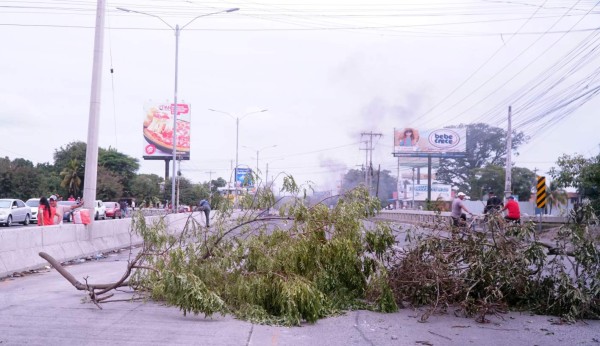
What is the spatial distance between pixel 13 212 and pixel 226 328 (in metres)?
29.4

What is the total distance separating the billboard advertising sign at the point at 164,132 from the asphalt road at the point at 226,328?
225 ft

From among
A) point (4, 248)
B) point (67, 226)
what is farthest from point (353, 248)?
point (67, 226)

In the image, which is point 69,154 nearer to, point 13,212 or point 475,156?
point 13,212

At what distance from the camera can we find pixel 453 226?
11422mm

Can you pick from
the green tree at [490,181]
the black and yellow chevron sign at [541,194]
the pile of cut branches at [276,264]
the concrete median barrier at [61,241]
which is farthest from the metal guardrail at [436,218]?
the green tree at [490,181]

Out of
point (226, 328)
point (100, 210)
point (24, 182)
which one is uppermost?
point (24, 182)

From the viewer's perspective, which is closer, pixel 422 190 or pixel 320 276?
pixel 320 276

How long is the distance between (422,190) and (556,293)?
298 ft

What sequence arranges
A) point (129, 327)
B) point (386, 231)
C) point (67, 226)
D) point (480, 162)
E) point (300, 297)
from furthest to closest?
point (480, 162) → point (67, 226) → point (386, 231) → point (300, 297) → point (129, 327)

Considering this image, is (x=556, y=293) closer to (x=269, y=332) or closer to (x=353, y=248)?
(x=353, y=248)

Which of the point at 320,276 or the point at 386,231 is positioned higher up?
the point at 386,231

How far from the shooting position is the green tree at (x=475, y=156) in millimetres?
70125

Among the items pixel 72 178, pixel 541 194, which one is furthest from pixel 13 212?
pixel 72 178

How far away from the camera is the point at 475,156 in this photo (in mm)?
77562
